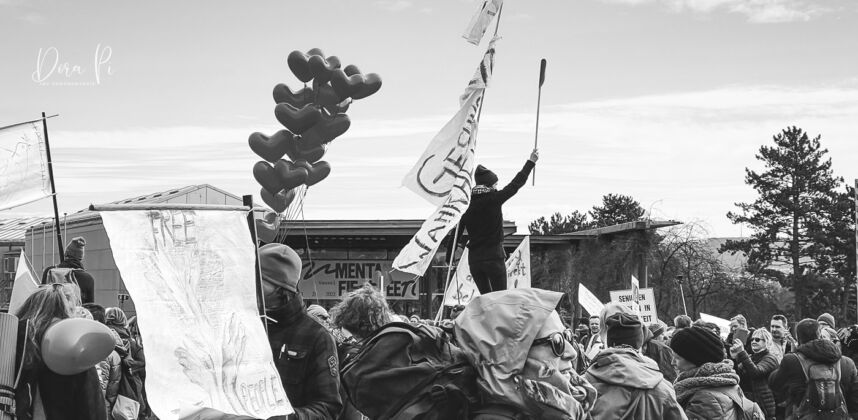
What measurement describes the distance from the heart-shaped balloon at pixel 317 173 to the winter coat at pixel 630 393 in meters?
6.30

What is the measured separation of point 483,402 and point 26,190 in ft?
22.1

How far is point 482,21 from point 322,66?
3044 millimetres

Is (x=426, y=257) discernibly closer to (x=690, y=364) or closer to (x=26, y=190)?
(x=690, y=364)

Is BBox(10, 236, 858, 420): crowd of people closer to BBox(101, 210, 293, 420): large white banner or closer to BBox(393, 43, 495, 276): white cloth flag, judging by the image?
BBox(101, 210, 293, 420): large white banner

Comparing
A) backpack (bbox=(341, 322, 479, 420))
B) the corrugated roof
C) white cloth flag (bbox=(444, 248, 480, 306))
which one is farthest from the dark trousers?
the corrugated roof

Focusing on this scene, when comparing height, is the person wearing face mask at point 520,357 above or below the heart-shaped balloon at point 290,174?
below

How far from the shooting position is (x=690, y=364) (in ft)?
19.2

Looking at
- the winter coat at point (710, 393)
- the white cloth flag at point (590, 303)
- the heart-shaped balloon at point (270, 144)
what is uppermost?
the heart-shaped balloon at point (270, 144)

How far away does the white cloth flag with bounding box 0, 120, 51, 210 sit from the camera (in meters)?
8.73

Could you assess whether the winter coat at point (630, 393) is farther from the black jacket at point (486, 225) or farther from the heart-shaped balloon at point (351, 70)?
the heart-shaped balloon at point (351, 70)

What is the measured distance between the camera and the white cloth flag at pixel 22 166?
28.7ft

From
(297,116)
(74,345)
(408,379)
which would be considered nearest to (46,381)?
(74,345)

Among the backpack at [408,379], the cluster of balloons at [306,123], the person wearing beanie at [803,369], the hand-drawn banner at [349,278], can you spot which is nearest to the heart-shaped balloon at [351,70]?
the cluster of balloons at [306,123]

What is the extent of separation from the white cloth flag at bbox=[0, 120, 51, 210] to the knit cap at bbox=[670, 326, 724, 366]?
5.84m
